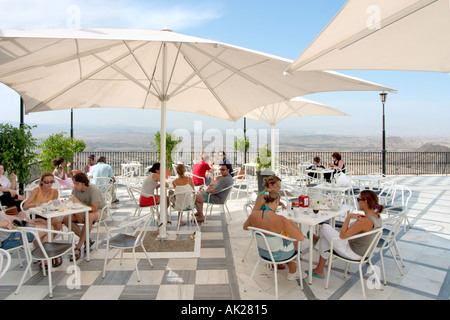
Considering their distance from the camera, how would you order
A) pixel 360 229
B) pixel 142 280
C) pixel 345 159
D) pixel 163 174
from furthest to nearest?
pixel 345 159 < pixel 163 174 < pixel 142 280 < pixel 360 229

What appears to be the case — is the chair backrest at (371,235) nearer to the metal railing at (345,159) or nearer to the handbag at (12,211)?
the handbag at (12,211)

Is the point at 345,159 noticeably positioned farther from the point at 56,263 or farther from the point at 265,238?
the point at 56,263

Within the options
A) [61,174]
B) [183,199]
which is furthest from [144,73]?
[61,174]

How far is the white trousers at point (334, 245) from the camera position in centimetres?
304

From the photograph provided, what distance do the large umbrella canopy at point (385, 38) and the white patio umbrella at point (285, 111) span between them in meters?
6.22

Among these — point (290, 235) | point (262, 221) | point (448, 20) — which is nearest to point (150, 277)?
point (262, 221)

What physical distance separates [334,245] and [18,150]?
602 cm

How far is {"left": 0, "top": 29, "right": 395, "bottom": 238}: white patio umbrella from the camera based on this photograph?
304cm

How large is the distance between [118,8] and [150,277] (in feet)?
16.9

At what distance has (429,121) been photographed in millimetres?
40188

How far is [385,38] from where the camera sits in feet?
8.20

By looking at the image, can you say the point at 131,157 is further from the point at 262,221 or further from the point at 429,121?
the point at 429,121

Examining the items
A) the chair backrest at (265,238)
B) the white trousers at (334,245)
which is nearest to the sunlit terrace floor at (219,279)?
the white trousers at (334,245)

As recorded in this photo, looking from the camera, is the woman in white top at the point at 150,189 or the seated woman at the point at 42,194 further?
the woman in white top at the point at 150,189
